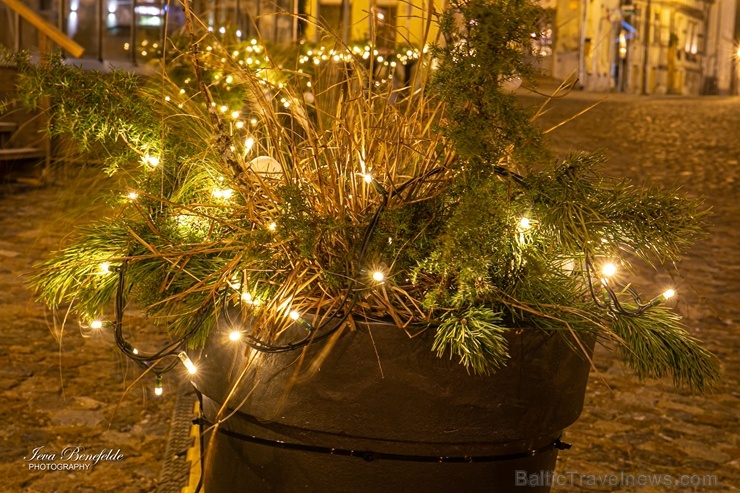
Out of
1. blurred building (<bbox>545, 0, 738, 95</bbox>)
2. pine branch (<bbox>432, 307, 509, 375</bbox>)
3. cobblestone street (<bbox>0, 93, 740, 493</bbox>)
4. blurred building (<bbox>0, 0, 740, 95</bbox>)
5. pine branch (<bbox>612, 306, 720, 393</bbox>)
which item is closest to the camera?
pine branch (<bbox>432, 307, 509, 375</bbox>)

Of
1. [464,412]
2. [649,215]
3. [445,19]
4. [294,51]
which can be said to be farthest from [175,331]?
[294,51]

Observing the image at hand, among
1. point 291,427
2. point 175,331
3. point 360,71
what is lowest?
point 291,427

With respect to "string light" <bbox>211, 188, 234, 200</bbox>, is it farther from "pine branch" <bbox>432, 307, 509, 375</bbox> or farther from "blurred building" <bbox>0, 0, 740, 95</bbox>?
"blurred building" <bbox>0, 0, 740, 95</bbox>

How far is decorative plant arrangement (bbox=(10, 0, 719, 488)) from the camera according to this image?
1.56 m


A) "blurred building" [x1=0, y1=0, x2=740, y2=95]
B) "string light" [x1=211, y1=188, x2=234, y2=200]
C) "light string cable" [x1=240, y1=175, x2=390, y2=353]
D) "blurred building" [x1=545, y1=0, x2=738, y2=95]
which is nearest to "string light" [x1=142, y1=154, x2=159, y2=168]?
"string light" [x1=211, y1=188, x2=234, y2=200]

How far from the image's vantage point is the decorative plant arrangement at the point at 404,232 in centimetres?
156

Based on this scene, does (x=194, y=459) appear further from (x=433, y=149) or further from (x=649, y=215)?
(x=649, y=215)

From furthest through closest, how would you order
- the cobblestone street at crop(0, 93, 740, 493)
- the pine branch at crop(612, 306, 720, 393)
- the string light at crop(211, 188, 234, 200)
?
the cobblestone street at crop(0, 93, 740, 493) < the string light at crop(211, 188, 234, 200) < the pine branch at crop(612, 306, 720, 393)

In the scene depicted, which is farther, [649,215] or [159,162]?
[159,162]

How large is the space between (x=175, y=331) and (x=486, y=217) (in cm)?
61

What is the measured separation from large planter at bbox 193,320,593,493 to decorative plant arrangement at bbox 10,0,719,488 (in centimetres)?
3

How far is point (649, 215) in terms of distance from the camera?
1622 mm

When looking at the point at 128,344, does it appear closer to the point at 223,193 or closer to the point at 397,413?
the point at 223,193

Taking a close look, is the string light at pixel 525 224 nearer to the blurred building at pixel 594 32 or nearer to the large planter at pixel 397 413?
the large planter at pixel 397 413
